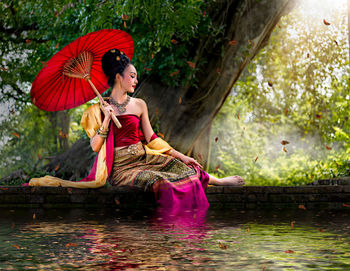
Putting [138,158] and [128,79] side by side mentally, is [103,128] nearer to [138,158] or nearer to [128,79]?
[138,158]

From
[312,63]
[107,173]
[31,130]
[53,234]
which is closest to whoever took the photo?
[53,234]

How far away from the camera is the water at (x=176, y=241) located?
115 inches

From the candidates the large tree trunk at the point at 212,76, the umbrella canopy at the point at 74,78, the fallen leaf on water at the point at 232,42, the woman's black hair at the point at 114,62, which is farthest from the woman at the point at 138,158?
the fallen leaf on water at the point at 232,42

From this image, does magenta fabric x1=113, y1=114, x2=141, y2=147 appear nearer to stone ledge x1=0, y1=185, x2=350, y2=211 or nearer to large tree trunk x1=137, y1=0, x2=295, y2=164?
stone ledge x1=0, y1=185, x2=350, y2=211

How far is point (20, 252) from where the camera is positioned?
10.9 ft

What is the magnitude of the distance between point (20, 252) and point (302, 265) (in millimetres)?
1751

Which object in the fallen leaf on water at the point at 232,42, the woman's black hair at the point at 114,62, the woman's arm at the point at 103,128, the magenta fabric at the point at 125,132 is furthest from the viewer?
the fallen leaf on water at the point at 232,42

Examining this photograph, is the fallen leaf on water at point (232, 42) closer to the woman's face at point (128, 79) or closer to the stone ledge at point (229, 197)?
the woman's face at point (128, 79)

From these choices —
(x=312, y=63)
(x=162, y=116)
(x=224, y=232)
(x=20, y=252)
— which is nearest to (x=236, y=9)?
(x=162, y=116)

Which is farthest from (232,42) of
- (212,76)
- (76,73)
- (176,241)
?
(176,241)

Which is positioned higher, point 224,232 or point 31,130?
point 31,130

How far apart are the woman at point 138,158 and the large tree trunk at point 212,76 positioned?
2.59 metres

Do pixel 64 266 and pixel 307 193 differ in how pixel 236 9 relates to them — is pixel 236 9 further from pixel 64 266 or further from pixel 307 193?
pixel 64 266

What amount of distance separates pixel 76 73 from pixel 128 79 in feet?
2.28
